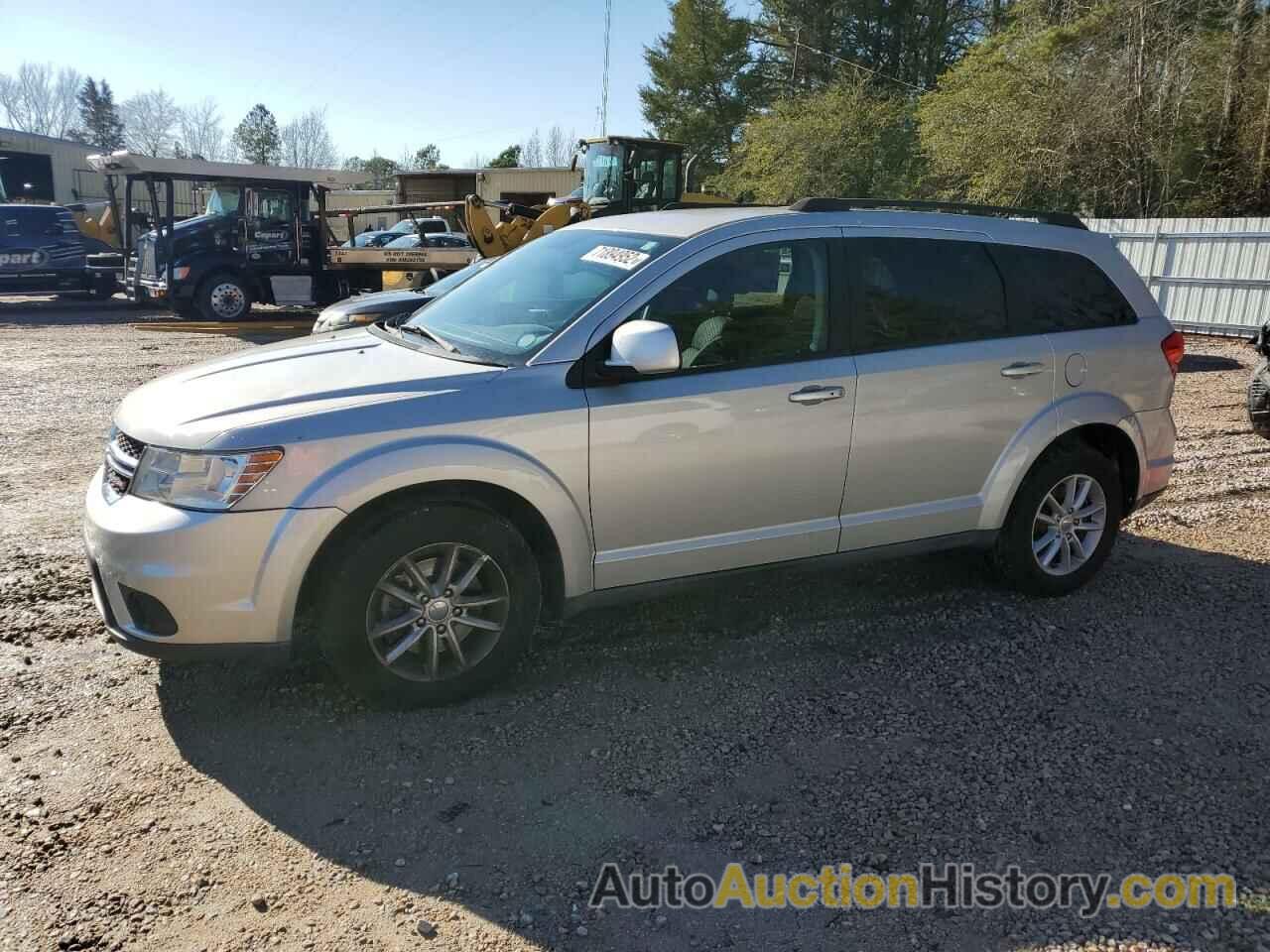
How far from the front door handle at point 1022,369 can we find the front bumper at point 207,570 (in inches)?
118

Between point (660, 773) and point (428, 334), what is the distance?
2099 mm

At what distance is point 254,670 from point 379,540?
3.34ft

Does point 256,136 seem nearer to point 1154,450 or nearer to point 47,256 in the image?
point 47,256

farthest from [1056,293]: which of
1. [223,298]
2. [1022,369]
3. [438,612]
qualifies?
[223,298]

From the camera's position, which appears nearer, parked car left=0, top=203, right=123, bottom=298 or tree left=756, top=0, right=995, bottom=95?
parked car left=0, top=203, right=123, bottom=298

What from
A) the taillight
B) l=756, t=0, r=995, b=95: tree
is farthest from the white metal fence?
l=756, t=0, r=995, b=95: tree

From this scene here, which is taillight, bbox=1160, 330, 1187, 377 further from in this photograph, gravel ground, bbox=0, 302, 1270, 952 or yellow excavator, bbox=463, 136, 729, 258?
yellow excavator, bbox=463, 136, 729, 258

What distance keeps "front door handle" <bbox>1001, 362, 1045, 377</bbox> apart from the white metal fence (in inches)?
491

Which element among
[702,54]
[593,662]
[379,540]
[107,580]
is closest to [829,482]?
[593,662]

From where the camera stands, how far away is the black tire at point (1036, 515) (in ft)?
15.0

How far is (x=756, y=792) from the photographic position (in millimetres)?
3131

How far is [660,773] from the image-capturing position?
3.23 metres

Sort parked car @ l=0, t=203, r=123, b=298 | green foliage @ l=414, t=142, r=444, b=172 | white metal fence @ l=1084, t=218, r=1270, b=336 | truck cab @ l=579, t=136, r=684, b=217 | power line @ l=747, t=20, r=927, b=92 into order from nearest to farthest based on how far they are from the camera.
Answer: white metal fence @ l=1084, t=218, r=1270, b=336
truck cab @ l=579, t=136, r=684, b=217
parked car @ l=0, t=203, r=123, b=298
power line @ l=747, t=20, r=927, b=92
green foliage @ l=414, t=142, r=444, b=172

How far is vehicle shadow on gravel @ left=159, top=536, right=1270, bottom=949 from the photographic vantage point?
2.69m
